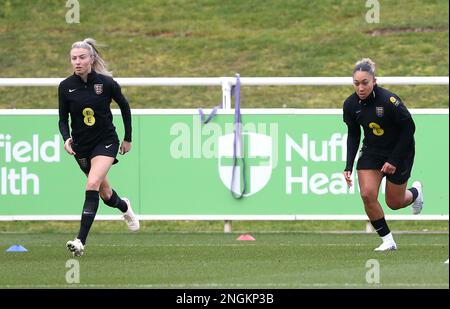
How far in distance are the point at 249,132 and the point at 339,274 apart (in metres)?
6.25

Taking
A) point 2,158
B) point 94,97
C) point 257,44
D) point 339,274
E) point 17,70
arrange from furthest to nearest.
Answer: point 257,44 < point 17,70 < point 2,158 < point 94,97 < point 339,274

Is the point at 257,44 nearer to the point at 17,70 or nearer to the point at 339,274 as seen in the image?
the point at 17,70

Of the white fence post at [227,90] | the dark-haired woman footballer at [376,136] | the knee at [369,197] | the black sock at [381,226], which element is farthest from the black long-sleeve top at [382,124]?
the white fence post at [227,90]

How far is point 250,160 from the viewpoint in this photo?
17.1 meters

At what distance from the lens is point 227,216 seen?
56.1 feet

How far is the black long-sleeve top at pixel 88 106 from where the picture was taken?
1289 centimetres

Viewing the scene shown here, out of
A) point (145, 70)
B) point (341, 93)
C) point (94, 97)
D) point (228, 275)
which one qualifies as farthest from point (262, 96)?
point (228, 275)

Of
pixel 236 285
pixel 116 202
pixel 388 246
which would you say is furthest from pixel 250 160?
pixel 236 285

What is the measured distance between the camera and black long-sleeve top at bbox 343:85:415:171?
12648 mm

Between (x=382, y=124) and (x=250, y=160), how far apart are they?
450 centimetres

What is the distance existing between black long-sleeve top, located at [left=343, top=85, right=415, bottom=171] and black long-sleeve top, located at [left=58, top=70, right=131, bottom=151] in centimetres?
232

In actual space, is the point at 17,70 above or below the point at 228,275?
above

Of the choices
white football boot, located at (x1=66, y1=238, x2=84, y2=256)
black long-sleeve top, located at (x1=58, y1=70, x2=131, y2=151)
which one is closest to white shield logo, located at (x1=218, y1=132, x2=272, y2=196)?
black long-sleeve top, located at (x1=58, y1=70, x2=131, y2=151)

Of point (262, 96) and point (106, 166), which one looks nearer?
point (106, 166)
